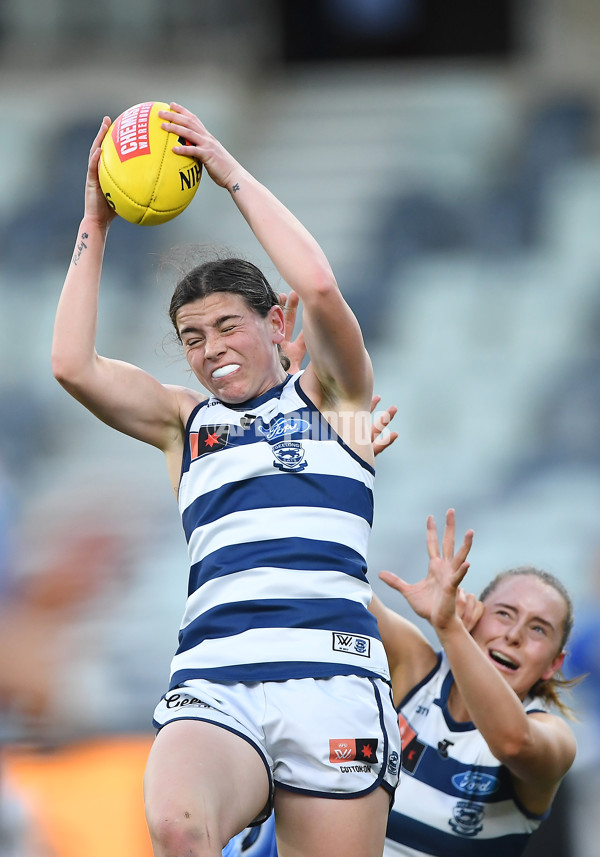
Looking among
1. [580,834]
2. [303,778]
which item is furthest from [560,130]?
[303,778]

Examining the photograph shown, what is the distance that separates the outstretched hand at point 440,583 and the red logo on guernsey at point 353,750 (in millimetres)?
595

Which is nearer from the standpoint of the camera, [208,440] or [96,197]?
[208,440]

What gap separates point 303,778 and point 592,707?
350cm

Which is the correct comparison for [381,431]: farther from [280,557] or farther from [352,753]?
[352,753]

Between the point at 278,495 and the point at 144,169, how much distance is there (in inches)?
34.5

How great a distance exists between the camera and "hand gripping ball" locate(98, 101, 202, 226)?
2.78 metres

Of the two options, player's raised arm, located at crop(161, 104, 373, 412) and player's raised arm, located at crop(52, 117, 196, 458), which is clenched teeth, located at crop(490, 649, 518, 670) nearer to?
player's raised arm, located at crop(161, 104, 373, 412)

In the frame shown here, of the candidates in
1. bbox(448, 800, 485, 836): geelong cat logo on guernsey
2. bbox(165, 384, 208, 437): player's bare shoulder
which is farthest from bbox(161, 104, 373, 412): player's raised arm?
bbox(448, 800, 485, 836): geelong cat logo on guernsey

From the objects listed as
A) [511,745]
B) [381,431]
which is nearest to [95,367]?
[381,431]

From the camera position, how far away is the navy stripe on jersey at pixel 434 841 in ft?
10.6

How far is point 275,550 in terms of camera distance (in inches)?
101

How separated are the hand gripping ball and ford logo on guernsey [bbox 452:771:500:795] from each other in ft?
5.98

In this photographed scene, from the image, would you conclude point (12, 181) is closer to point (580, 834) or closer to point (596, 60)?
point (596, 60)

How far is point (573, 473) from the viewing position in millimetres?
8039
